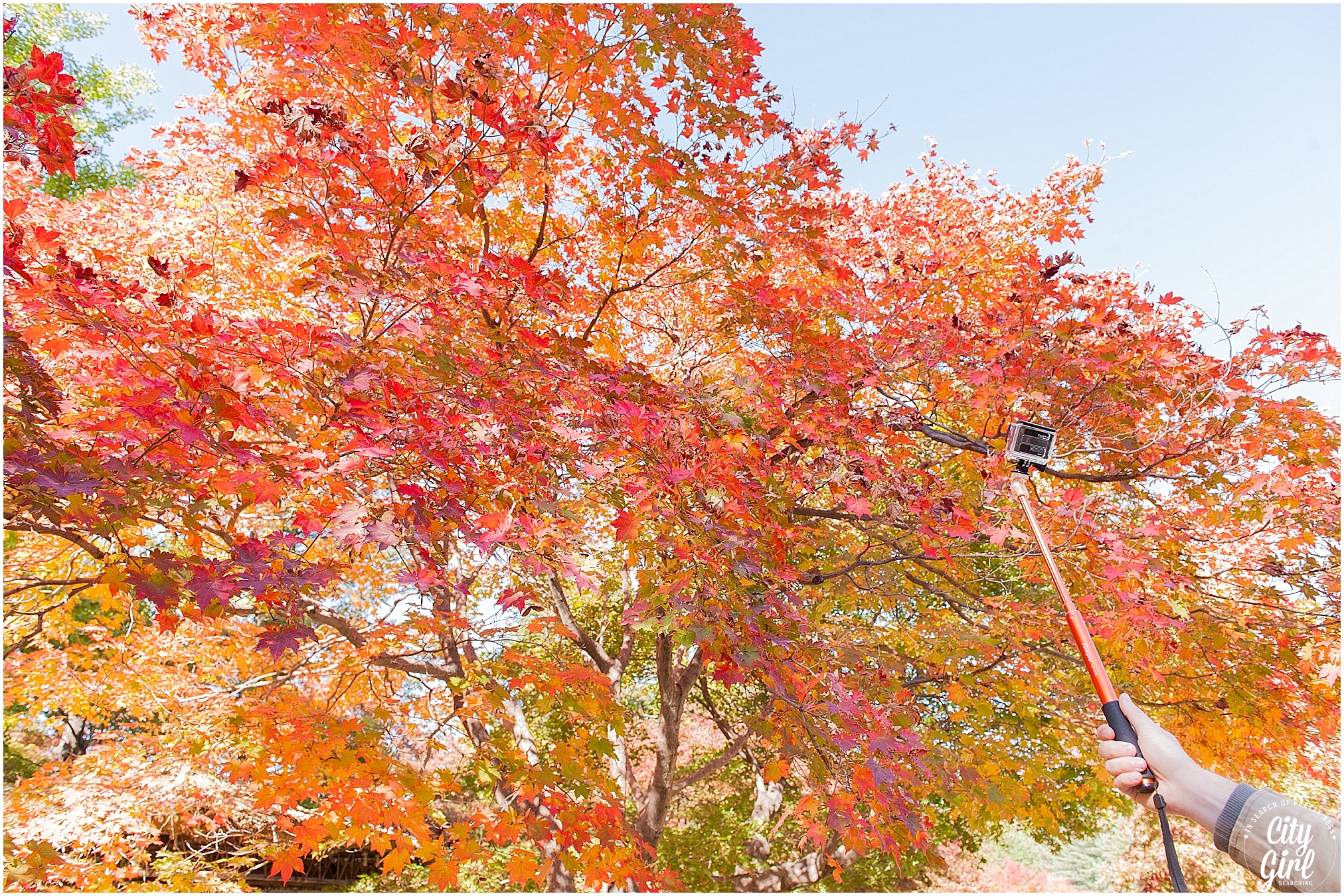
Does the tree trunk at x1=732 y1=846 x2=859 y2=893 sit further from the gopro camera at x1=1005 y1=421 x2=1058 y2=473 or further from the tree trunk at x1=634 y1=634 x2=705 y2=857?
the gopro camera at x1=1005 y1=421 x2=1058 y2=473

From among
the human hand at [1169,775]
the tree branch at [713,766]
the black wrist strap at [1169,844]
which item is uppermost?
the human hand at [1169,775]

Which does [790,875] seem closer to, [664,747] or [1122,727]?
[664,747]

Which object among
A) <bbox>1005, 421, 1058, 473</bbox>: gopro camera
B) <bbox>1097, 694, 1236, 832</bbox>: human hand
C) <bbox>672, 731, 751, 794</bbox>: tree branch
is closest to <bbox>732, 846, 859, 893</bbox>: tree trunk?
<bbox>672, 731, 751, 794</bbox>: tree branch

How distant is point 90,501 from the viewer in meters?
2.09

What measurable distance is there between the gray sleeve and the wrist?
0.6 inches

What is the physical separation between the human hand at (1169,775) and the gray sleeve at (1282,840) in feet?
0.10

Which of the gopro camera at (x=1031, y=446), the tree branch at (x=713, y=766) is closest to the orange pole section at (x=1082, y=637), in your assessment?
the gopro camera at (x=1031, y=446)

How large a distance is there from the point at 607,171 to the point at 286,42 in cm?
207

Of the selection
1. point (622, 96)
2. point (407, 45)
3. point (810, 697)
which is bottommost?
point (810, 697)

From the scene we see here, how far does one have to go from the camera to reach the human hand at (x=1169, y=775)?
1629mm

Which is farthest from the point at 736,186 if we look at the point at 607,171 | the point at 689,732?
the point at 689,732

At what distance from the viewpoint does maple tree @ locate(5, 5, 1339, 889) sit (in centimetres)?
262

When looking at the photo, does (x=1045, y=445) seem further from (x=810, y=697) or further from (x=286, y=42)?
(x=286, y=42)

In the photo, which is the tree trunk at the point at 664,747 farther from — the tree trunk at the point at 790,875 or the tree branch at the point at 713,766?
the tree trunk at the point at 790,875
